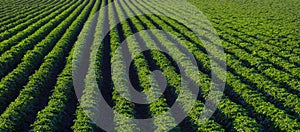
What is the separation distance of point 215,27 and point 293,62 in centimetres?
1018

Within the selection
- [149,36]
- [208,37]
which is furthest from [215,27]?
[149,36]

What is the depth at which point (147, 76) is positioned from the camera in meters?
16.6

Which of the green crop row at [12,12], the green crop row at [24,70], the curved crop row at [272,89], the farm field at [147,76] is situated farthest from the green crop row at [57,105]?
the green crop row at [12,12]

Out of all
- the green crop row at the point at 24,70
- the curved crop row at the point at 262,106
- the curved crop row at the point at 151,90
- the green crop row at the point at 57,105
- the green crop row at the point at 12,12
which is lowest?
the curved crop row at the point at 262,106

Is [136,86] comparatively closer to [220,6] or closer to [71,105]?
[71,105]

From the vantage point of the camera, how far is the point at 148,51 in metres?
21.4

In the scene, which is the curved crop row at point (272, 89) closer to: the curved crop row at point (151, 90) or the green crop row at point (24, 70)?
the curved crop row at point (151, 90)

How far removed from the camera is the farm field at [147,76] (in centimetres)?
1254

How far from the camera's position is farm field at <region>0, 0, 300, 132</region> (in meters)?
12.5

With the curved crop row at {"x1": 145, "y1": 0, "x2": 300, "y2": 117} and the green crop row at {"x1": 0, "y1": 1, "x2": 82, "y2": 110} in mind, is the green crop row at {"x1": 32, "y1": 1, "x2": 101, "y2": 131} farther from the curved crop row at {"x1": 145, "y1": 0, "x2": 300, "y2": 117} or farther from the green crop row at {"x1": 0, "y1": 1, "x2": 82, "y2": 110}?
the curved crop row at {"x1": 145, "y1": 0, "x2": 300, "y2": 117}

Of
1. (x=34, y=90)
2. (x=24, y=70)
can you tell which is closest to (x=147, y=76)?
(x=34, y=90)

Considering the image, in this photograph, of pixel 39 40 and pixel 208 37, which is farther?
pixel 208 37

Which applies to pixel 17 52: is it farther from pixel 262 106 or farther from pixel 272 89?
pixel 272 89

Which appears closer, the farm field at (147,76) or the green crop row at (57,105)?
the green crop row at (57,105)
